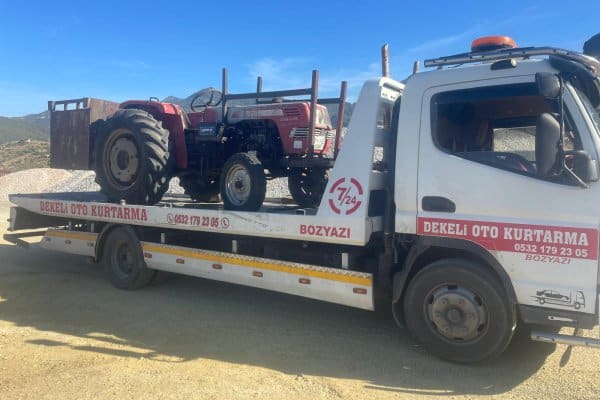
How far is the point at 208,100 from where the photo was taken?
746 centimetres

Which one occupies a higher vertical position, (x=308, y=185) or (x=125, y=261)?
(x=308, y=185)

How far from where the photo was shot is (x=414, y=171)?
441 centimetres

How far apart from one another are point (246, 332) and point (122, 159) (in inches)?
130

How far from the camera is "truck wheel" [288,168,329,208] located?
711cm

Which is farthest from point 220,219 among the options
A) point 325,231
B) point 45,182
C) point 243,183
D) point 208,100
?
point 45,182

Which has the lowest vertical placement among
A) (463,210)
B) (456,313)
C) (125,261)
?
(125,261)

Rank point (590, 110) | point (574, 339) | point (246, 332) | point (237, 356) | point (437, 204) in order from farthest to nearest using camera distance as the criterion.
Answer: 1. point (246, 332)
2. point (237, 356)
3. point (437, 204)
4. point (590, 110)
5. point (574, 339)

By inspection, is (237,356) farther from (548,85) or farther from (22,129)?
(22,129)

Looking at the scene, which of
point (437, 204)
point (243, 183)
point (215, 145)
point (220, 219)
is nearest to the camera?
point (437, 204)

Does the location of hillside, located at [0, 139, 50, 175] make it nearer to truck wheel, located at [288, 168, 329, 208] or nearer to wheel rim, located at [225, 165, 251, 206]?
truck wheel, located at [288, 168, 329, 208]

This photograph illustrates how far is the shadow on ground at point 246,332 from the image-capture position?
4.16 meters

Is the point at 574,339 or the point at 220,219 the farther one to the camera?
the point at 220,219

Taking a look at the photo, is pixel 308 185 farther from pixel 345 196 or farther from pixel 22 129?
pixel 22 129

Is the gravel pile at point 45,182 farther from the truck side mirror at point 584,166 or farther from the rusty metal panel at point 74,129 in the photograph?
the truck side mirror at point 584,166
